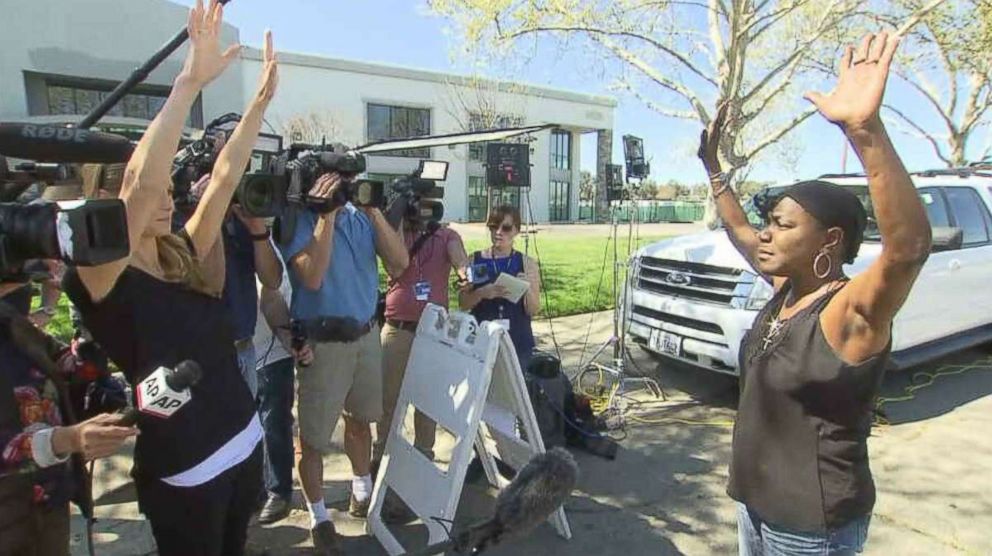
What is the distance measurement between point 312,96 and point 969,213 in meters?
30.1

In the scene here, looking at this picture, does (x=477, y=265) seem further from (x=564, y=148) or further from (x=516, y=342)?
(x=564, y=148)

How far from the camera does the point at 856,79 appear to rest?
1574 mm

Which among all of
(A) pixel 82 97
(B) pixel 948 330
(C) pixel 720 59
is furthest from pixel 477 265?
(A) pixel 82 97

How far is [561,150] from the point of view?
44.0m

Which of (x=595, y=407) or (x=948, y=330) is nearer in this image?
(x=595, y=407)

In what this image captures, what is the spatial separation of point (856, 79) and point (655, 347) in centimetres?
432

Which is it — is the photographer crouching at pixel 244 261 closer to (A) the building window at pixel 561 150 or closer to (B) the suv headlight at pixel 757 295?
(B) the suv headlight at pixel 757 295

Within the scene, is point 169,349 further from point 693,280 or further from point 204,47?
point 693,280

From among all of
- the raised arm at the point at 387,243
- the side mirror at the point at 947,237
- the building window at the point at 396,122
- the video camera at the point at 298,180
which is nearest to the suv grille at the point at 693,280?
the side mirror at the point at 947,237

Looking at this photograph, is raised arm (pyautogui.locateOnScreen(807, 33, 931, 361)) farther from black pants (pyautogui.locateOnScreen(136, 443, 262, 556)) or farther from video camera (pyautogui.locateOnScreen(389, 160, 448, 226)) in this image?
video camera (pyautogui.locateOnScreen(389, 160, 448, 226))

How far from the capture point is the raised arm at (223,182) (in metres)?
1.92

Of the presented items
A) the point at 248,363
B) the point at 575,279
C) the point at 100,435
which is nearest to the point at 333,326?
the point at 248,363

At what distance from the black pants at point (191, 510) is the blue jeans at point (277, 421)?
4.94 feet

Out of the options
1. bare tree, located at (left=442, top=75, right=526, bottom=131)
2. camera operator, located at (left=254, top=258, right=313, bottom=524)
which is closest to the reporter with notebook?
camera operator, located at (left=254, top=258, right=313, bottom=524)
